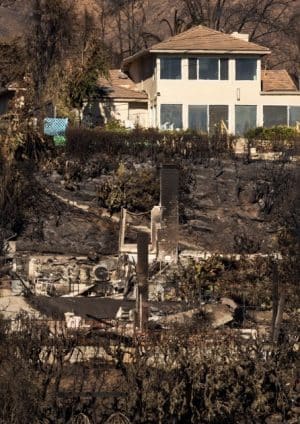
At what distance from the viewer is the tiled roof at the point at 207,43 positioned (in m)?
44.7

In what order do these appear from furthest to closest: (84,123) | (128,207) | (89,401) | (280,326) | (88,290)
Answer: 1. (84,123)
2. (128,207)
3. (88,290)
4. (280,326)
5. (89,401)

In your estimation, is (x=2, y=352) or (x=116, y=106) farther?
(x=116, y=106)

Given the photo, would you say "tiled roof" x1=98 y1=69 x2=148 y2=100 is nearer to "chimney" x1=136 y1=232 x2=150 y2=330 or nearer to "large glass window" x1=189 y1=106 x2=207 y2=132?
"large glass window" x1=189 y1=106 x2=207 y2=132

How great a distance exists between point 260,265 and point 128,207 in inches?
250

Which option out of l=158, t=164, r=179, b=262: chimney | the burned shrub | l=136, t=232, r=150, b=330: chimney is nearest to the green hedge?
the burned shrub

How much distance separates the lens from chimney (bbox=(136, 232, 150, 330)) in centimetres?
2408

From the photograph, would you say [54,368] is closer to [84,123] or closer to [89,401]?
[89,401]

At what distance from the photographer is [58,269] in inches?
1241

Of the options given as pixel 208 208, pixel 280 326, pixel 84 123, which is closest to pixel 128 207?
pixel 208 208

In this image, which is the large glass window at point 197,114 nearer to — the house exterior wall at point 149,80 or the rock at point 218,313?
the house exterior wall at point 149,80

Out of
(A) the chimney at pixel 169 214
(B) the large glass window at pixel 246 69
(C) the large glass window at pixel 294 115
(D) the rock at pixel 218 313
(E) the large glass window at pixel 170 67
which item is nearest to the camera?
(D) the rock at pixel 218 313

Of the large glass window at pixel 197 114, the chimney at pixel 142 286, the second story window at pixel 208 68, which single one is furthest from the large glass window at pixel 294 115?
the chimney at pixel 142 286

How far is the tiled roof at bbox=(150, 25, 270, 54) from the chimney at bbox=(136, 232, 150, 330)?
664 inches

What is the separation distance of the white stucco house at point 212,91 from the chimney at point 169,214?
6992 mm
